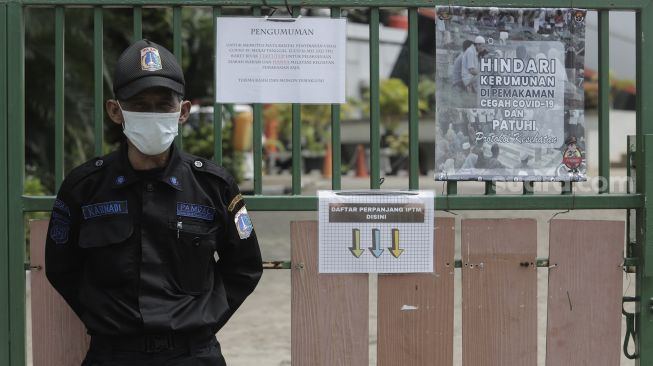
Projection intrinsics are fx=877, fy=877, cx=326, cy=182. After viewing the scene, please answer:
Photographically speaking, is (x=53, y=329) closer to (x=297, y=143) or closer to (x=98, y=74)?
(x=98, y=74)

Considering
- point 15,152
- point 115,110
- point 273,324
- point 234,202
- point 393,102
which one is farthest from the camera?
point 393,102

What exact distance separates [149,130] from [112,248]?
14.7 inches

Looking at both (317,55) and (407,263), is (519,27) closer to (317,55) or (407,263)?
(317,55)

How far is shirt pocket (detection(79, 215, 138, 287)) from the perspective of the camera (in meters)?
2.62

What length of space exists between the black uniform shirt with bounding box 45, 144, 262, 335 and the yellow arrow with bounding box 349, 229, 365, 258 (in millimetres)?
570

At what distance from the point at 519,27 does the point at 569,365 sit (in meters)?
1.29

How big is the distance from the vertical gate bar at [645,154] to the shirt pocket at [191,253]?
164 centimetres

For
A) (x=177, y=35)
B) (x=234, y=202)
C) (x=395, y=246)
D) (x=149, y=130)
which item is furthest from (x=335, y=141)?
(x=149, y=130)

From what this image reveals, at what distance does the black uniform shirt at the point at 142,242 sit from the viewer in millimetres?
2613

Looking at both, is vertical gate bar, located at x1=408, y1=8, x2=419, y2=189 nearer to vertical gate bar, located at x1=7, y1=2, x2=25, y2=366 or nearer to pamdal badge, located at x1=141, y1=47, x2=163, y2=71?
pamdal badge, located at x1=141, y1=47, x2=163, y2=71

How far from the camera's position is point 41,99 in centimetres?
1002

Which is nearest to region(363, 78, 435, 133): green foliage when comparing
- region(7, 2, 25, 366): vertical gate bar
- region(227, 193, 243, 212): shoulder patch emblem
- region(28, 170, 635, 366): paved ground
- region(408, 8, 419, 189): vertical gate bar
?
region(28, 170, 635, 366): paved ground

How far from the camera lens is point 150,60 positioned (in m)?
2.63

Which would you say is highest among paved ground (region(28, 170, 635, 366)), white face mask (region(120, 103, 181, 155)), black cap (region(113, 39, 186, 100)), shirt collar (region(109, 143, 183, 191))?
black cap (region(113, 39, 186, 100))
